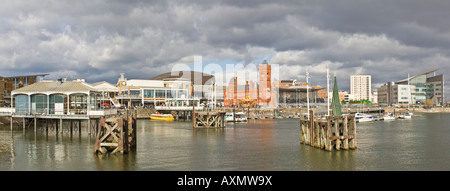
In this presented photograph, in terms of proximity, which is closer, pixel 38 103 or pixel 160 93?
pixel 38 103

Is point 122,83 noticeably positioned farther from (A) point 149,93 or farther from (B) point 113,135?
(B) point 113,135

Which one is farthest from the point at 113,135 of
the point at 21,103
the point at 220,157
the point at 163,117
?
the point at 163,117

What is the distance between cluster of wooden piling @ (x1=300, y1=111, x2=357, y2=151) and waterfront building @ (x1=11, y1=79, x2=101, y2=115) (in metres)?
31.9

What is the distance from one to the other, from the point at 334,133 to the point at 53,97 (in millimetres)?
41961

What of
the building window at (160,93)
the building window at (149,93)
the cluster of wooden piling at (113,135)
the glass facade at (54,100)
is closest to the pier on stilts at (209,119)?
the glass facade at (54,100)

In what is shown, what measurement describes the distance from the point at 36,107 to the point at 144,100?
282 ft

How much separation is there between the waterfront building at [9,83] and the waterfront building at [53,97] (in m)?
35.0

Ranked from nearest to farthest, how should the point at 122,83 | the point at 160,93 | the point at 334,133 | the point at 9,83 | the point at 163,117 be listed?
the point at 334,133, the point at 9,83, the point at 163,117, the point at 160,93, the point at 122,83

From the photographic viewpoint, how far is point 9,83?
9231 centimetres

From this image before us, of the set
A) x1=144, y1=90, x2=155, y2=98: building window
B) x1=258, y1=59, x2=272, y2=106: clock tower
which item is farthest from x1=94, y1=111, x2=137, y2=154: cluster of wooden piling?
x1=258, y1=59, x2=272, y2=106: clock tower

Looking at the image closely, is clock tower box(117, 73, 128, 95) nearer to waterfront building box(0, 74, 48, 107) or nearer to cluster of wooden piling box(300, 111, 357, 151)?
waterfront building box(0, 74, 48, 107)

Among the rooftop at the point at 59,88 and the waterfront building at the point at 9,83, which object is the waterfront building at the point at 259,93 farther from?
the rooftop at the point at 59,88

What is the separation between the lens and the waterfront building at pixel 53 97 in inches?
2093
